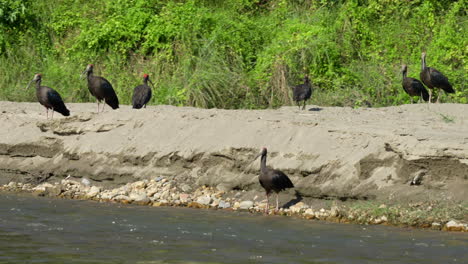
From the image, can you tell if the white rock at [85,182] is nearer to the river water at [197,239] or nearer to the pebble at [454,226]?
the river water at [197,239]

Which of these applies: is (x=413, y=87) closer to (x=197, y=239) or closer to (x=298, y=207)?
(x=298, y=207)

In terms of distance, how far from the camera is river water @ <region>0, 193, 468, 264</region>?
9.52 metres

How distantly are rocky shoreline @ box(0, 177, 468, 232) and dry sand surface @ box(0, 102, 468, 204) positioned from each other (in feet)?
0.79

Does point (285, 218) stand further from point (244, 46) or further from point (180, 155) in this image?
point (244, 46)

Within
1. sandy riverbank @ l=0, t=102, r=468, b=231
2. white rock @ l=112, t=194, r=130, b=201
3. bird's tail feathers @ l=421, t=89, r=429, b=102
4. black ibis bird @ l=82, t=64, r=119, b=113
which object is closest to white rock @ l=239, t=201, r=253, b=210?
sandy riverbank @ l=0, t=102, r=468, b=231

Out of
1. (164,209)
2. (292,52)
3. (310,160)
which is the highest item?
(292,52)

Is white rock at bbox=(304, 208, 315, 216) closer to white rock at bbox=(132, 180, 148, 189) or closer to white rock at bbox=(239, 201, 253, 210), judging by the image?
white rock at bbox=(239, 201, 253, 210)

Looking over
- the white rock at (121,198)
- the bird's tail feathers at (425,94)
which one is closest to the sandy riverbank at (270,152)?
the white rock at (121,198)

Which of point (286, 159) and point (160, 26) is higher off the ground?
point (160, 26)

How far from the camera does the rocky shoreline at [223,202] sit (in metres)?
11.9

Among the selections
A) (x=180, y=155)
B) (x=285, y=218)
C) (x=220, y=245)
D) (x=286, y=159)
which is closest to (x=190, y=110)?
(x=180, y=155)

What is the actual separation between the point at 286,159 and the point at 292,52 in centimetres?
692

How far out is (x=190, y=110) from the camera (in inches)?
680

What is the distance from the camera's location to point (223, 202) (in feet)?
45.2
